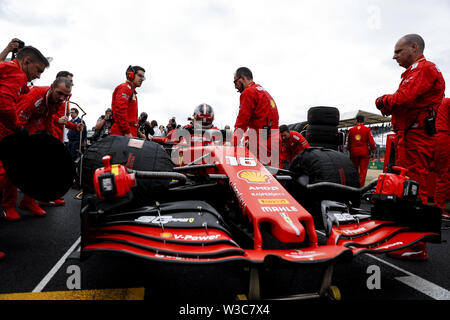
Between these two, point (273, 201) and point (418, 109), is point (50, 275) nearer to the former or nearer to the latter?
point (273, 201)

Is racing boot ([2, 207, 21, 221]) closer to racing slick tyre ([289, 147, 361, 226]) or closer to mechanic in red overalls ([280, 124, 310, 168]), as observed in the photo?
racing slick tyre ([289, 147, 361, 226])

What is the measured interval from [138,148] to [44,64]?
77.9 inches

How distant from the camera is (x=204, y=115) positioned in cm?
421

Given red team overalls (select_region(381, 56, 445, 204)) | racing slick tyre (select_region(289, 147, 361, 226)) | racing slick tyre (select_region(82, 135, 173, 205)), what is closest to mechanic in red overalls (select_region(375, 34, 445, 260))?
red team overalls (select_region(381, 56, 445, 204))

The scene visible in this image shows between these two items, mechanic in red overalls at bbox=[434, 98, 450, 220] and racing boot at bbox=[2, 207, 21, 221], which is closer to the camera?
racing boot at bbox=[2, 207, 21, 221]

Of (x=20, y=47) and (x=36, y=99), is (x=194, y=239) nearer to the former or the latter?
(x=36, y=99)

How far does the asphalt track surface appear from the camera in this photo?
183 centimetres

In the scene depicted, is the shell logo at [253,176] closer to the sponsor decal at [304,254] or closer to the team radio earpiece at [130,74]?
the sponsor decal at [304,254]

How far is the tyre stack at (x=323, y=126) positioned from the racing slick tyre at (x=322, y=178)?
4.60m

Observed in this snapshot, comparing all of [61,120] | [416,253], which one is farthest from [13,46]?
[416,253]

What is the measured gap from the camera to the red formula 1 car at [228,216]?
4.78ft

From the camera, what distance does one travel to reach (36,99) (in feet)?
11.2

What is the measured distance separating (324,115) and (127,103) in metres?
5.05

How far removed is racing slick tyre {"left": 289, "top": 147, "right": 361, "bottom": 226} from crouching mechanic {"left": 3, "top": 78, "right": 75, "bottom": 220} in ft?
9.68
